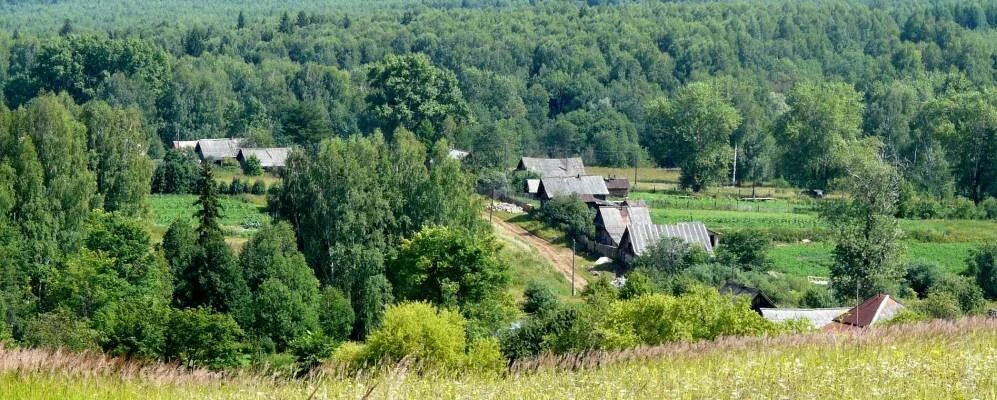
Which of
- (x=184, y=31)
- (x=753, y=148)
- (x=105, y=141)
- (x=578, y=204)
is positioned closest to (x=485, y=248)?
(x=105, y=141)

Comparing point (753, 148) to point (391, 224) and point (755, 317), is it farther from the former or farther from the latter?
point (755, 317)

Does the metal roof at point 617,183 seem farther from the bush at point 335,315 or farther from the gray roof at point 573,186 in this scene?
the bush at point 335,315

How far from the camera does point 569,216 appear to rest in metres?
54.6

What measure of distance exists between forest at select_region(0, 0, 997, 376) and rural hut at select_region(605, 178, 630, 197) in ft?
21.5

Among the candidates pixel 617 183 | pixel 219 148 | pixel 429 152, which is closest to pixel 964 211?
pixel 617 183

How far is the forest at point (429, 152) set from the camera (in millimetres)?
28781

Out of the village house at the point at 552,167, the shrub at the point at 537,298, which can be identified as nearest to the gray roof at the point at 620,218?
the shrub at the point at 537,298

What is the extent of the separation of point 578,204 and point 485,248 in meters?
20.9

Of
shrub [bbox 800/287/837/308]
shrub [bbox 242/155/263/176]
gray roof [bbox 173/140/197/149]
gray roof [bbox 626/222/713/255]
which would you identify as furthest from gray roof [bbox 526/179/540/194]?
shrub [bbox 800/287/837/308]

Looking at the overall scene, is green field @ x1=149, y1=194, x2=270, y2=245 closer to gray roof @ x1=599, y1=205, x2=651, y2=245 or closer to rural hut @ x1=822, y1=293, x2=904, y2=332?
gray roof @ x1=599, y1=205, x2=651, y2=245

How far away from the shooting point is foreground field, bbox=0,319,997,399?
912 cm

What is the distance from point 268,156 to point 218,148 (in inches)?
315

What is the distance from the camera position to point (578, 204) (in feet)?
181

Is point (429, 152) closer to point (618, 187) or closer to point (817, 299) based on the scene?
point (618, 187)
